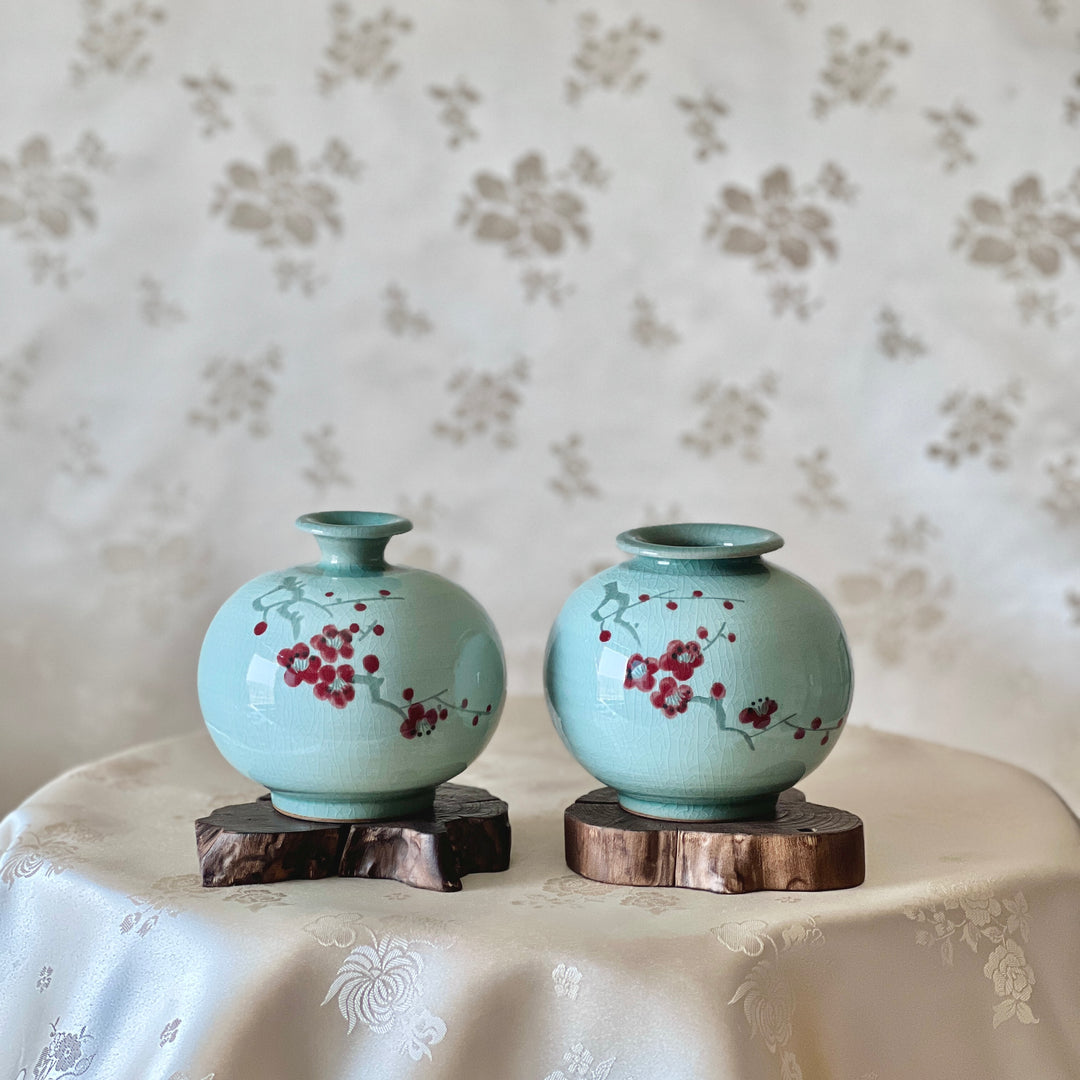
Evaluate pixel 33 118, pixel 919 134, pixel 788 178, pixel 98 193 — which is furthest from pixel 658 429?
pixel 33 118

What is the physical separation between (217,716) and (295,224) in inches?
52.9

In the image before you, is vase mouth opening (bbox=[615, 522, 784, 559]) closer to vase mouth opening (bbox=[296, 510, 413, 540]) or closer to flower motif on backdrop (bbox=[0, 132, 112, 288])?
vase mouth opening (bbox=[296, 510, 413, 540])

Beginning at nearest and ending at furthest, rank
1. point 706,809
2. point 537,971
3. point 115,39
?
point 537,971 < point 706,809 < point 115,39

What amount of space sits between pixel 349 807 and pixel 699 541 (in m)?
0.32

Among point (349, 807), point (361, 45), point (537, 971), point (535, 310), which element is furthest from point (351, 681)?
point (361, 45)

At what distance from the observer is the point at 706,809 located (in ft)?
3.19

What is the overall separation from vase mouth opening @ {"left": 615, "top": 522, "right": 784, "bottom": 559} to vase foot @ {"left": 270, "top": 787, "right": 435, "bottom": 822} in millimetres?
236

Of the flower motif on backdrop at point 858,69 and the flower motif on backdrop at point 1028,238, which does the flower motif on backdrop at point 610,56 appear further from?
the flower motif on backdrop at point 1028,238

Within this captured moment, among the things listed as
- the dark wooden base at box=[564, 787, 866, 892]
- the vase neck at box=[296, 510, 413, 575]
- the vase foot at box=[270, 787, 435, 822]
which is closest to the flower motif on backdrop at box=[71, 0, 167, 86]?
the vase neck at box=[296, 510, 413, 575]

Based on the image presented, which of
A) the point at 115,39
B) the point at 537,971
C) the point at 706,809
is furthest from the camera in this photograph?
the point at 115,39

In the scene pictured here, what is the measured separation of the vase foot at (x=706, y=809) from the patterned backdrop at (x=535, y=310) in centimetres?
124

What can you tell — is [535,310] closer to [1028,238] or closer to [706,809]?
[1028,238]

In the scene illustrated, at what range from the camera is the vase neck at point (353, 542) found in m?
0.99

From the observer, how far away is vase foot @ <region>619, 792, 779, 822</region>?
0.97m
